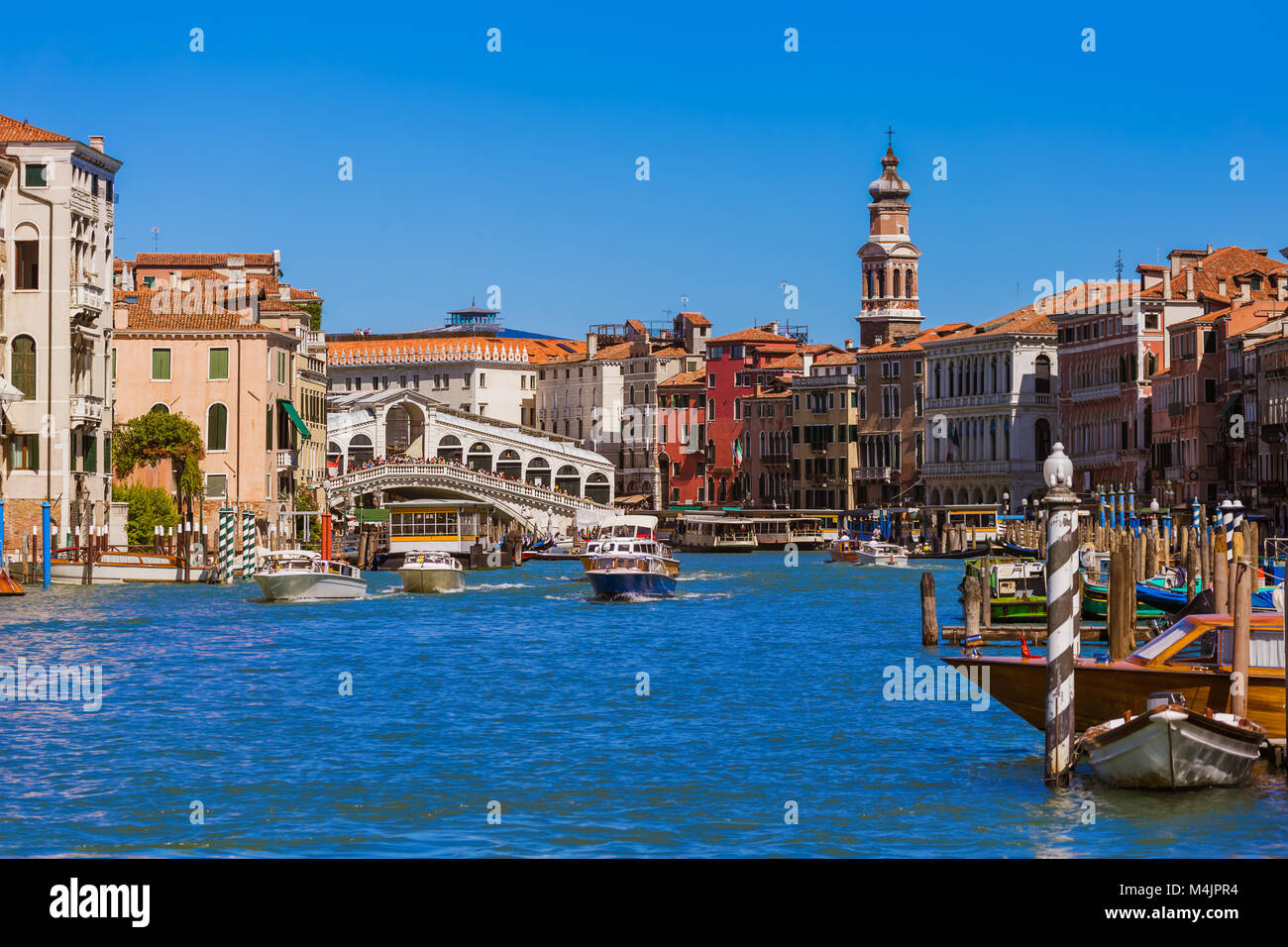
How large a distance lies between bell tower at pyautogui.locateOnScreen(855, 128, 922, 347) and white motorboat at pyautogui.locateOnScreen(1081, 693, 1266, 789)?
306 ft

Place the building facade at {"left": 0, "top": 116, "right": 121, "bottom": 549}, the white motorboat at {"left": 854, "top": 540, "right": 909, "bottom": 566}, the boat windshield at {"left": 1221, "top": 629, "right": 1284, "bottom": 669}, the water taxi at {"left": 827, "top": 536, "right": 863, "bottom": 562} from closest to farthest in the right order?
the boat windshield at {"left": 1221, "top": 629, "right": 1284, "bottom": 669} → the building facade at {"left": 0, "top": 116, "right": 121, "bottom": 549} → the white motorboat at {"left": 854, "top": 540, "right": 909, "bottom": 566} → the water taxi at {"left": 827, "top": 536, "right": 863, "bottom": 562}

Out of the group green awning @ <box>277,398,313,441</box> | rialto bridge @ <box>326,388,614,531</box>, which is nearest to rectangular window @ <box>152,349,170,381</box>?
green awning @ <box>277,398,313,441</box>

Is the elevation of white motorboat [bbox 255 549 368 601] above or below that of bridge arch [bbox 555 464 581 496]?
below

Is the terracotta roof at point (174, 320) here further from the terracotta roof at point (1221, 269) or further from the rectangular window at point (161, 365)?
the terracotta roof at point (1221, 269)

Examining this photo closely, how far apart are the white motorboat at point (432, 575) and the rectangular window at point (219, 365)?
12728 mm

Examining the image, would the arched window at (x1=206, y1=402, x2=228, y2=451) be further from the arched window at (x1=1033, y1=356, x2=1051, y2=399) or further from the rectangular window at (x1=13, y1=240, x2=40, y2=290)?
the arched window at (x1=1033, y1=356, x2=1051, y2=399)

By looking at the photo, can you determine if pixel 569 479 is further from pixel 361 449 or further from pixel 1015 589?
pixel 1015 589

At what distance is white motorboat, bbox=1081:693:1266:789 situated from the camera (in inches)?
583

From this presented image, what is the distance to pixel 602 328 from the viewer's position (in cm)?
12550

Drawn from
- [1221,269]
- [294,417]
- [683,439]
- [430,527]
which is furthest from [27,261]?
[683,439]

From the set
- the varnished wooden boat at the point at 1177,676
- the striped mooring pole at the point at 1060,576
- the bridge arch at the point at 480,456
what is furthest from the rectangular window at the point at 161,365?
the bridge arch at the point at 480,456

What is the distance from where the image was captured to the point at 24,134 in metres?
47.5

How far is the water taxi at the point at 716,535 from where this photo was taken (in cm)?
9312
